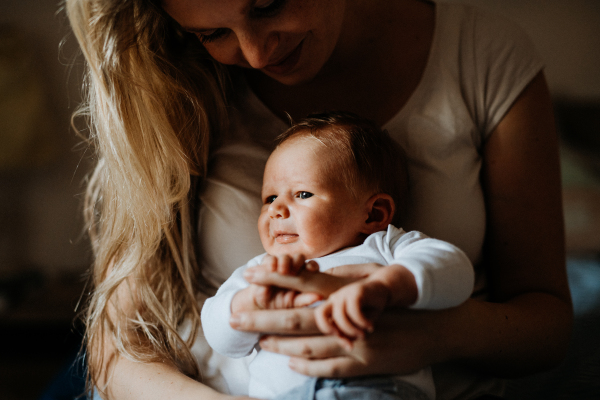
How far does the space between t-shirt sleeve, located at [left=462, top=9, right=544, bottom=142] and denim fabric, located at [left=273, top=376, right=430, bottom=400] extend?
56cm

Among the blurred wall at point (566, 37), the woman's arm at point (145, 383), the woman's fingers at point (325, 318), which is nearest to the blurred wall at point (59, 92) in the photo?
the blurred wall at point (566, 37)

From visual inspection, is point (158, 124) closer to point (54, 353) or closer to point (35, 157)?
point (35, 157)

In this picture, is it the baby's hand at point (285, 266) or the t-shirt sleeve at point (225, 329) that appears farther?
the t-shirt sleeve at point (225, 329)

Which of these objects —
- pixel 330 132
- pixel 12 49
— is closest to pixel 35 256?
pixel 12 49

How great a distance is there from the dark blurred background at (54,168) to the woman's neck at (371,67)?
836mm

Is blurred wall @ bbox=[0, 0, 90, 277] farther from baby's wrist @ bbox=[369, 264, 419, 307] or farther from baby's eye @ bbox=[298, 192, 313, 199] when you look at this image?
baby's wrist @ bbox=[369, 264, 419, 307]

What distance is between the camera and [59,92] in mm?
2139

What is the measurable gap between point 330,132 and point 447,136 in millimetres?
251

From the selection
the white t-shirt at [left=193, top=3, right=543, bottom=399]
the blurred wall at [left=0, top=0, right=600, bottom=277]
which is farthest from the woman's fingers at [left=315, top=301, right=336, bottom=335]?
the blurred wall at [left=0, top=0, right=600, bottom=277]

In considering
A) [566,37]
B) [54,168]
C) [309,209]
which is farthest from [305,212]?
[54,168]

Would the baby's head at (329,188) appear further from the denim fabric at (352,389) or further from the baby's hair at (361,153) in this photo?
the denim fabric at (352,389)

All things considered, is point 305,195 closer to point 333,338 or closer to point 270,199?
point 270,199

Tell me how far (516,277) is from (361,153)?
0.44 meters

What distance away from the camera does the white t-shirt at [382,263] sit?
65 cm
